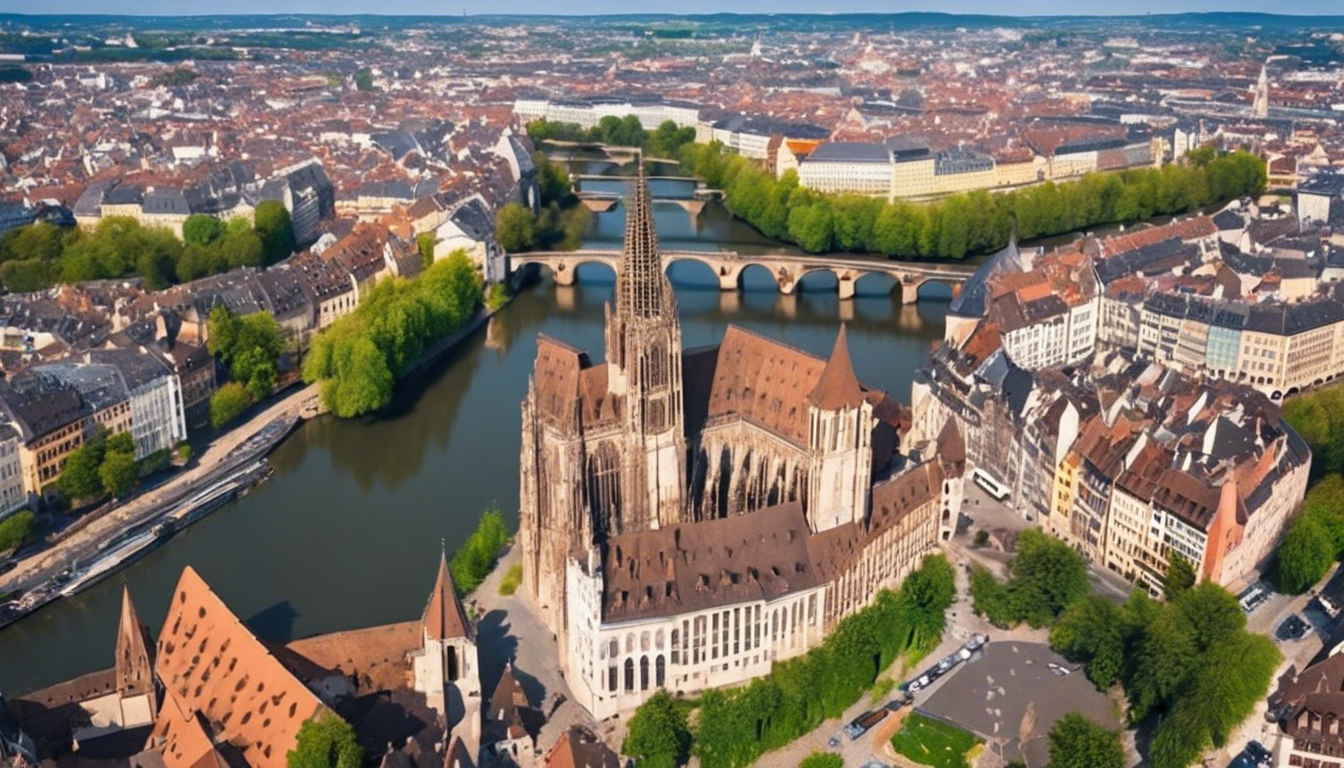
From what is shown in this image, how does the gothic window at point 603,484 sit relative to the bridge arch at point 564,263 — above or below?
above

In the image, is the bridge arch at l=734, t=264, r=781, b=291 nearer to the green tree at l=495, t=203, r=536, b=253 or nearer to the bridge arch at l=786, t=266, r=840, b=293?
the bridge arch at l=786, t=266, r=840, b=293

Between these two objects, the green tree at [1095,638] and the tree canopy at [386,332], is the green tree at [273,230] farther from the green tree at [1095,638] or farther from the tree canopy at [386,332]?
the green tree at [1095,638]

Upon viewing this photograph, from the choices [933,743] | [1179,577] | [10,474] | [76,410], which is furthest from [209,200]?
[933,743]

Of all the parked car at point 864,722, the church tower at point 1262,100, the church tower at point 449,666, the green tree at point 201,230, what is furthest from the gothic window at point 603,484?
the church tower at point 1262,100

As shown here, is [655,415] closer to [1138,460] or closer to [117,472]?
[1138,460]

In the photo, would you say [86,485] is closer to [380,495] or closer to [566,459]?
[380,495]

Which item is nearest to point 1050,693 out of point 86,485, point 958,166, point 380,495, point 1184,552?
point 1184,552

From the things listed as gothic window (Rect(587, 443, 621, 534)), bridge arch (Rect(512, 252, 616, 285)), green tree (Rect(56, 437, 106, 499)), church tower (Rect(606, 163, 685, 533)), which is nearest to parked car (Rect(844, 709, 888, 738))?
church tower (Rect(606, 163, 685, 533))
